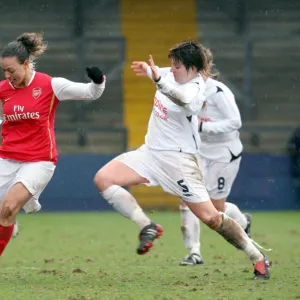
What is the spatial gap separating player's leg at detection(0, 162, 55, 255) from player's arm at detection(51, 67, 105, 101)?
0.61m

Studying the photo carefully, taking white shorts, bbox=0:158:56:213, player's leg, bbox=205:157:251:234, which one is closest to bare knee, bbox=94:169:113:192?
white shorts, bbox=0:158:56:213

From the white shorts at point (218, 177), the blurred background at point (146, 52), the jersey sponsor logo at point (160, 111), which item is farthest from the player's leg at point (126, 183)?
the blurred background at point (146, 52)

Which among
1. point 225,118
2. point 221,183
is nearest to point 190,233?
point 221,183

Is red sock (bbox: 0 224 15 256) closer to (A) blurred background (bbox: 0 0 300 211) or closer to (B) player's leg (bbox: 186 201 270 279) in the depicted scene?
(B) player's leg (bbox: 186 201 270 279)

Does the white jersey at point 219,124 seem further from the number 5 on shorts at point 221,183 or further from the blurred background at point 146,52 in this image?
the blurred background at point 146,52

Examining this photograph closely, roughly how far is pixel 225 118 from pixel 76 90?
283 centimetres

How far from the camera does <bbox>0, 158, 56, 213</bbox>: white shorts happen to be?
→ 8641mm

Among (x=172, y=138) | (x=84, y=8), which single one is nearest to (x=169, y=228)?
(x=172, y=138)

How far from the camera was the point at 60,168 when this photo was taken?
63.3ft

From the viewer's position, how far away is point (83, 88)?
8.73 metres

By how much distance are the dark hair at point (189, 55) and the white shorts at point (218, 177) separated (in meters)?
2.48

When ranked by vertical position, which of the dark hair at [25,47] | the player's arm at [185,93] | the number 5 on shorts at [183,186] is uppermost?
the dark hair at [25,47]

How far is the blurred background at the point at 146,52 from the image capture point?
21.3 m

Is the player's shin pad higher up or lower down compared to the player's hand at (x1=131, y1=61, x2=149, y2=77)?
lower down
